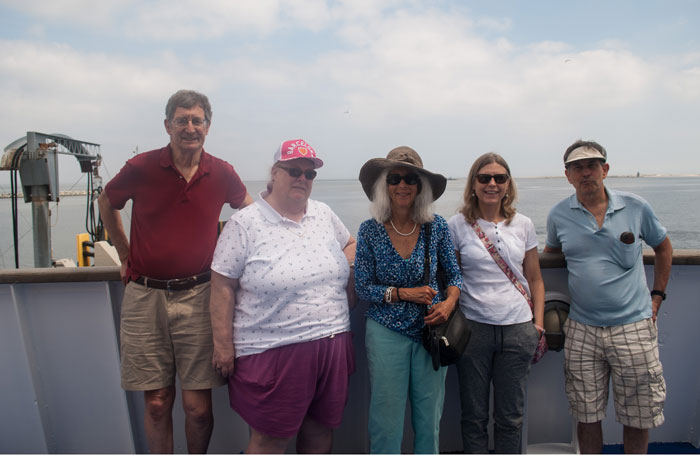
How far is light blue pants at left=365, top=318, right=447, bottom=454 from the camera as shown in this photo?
1.85 metres

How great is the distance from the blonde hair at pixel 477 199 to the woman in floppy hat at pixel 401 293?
8.0 inches

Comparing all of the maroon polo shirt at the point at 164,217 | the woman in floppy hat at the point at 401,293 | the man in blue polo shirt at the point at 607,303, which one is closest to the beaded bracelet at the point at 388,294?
the woman in floppy hat at the point at 401,293

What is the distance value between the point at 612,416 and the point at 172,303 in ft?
8.17

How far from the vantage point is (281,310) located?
1779mm

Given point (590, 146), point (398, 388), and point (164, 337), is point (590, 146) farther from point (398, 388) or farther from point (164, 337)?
point (164, 337)

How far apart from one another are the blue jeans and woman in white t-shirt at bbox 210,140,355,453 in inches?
22.7

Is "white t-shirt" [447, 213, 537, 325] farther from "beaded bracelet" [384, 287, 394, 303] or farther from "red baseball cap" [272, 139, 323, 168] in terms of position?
"red baseball cap" [272, 139, 323, 168]

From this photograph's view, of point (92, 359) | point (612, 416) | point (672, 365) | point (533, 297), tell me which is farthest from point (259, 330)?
point (672, 365)

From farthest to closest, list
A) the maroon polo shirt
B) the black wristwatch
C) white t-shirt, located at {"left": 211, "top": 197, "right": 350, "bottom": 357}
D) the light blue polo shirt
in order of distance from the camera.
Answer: the black wristwatch
the light blue polo shirt
the maroon polo shirt
white t-shirt, located at {"left": 211, "top": 197, "right": 350, "bottom": 357}

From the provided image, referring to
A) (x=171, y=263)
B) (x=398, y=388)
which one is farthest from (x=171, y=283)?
(x=398, y=388)

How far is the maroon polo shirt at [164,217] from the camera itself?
6.26ft

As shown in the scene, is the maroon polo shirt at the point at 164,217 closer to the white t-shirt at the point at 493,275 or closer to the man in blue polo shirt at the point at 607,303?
the white t-shirt at the point at 493,275

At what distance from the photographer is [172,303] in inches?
75.9

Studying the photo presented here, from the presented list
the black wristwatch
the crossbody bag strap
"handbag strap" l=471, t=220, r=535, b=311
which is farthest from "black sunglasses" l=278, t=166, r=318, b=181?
the black wristwatch
